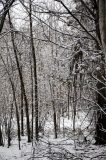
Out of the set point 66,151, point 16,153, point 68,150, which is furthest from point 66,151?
point 16,153

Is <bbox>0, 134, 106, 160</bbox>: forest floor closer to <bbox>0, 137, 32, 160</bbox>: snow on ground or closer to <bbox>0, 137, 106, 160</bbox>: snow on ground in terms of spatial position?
<bbox>0, 137, 106, 160</bbox>: snow on ground

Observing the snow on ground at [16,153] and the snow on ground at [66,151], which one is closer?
the snow on ground at [66,151]

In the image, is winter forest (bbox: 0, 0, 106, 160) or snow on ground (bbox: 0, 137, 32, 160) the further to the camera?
snow on ground (bbox: 0, 137, 32, 160)

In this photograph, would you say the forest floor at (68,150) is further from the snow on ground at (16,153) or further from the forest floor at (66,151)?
the snow on ground at (16,153)

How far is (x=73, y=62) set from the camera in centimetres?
→ 523

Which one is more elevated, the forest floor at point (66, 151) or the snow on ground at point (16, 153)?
the forest floor at point (66, 151)

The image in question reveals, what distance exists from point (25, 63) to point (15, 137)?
6.93m

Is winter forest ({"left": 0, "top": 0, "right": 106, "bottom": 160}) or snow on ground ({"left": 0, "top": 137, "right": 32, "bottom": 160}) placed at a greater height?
winter forest ({"left": 0, "top": 0, "right": 106, "bottom": 160})

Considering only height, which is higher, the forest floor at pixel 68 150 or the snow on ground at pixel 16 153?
the forest floor at pixel 68 150

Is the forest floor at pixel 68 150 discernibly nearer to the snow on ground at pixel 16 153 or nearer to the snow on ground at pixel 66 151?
the snow on ground at pixel 66 151

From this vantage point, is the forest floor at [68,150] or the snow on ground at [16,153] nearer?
the forest floor at [68,150]

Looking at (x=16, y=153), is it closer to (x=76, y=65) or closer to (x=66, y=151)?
(x=76, y=65)

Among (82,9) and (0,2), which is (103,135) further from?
(0,2)

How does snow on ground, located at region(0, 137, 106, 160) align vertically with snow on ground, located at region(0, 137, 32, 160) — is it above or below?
above
